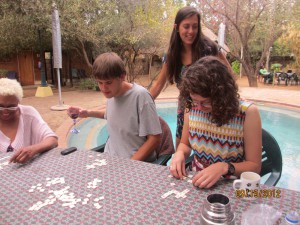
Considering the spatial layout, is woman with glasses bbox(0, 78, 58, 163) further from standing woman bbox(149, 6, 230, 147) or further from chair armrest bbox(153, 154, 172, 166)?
standing woman bbox(149, 6, 230, 147)

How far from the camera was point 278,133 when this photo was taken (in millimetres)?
6664

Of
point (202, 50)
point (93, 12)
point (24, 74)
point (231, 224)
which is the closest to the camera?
point (231, 224)

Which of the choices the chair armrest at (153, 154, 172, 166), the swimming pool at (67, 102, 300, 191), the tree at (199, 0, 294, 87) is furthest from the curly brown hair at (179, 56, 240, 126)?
the tree at (199, 0, 294, 87)

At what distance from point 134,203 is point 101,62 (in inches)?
41.3

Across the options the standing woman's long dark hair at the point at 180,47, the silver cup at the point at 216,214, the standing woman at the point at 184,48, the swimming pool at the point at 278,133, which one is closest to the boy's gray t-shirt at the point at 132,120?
the standing woman at the point at 184,48

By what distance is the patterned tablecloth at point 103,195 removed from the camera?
113 centimetres

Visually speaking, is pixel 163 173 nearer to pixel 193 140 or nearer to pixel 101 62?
pixel 193 140

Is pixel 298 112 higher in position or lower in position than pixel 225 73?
lower

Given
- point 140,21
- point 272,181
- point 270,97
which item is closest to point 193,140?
point 272,181

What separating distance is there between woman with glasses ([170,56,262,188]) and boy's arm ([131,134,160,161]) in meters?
0.36

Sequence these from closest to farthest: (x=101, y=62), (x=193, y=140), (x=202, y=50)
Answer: (x=193, y=140) < (x=101, y=62) < (x=202, y=50)

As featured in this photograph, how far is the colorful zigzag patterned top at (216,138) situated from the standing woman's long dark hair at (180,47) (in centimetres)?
95

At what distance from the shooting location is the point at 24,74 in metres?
14.6

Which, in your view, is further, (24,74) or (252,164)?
(24,74)
